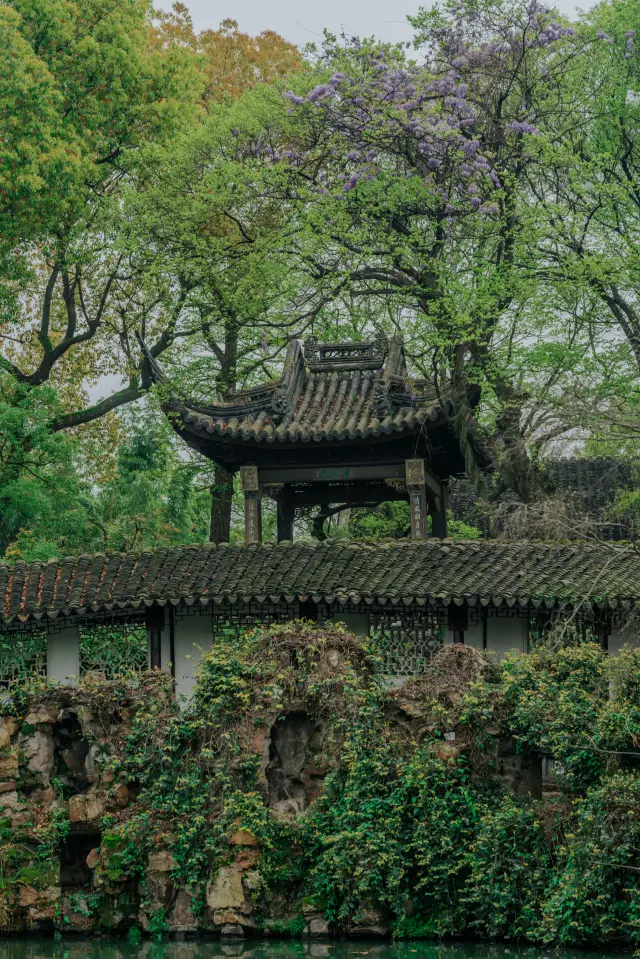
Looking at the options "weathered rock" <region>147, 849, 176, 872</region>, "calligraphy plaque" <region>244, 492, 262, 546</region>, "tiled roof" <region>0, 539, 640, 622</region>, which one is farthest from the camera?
"calligraphy plaque" <region>244, 492, 262, 546</region>

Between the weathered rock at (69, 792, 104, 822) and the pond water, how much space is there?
1191mm

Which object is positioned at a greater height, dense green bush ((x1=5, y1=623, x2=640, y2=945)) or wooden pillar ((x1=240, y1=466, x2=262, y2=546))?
wooden pillar ((x1=240, y1=466, x2=262, y2=546))

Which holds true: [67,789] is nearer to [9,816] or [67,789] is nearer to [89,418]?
[9,816]

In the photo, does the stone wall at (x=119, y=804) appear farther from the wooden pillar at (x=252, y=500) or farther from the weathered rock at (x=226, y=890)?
the wooden pillar at (x=252, y=500)

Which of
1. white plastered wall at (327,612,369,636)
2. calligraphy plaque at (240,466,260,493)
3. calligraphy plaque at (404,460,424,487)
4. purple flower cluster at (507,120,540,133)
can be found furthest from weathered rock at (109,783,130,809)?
purple flower cluster at (507,120,540,133)

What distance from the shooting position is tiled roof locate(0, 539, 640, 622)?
598 inches

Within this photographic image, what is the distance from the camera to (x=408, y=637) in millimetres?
15898

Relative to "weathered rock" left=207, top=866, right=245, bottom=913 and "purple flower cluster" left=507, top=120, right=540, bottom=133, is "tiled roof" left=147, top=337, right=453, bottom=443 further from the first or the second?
"weathered rock" left=207, top=866, right=245, bottom=913

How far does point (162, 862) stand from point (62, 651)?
4.40 meters

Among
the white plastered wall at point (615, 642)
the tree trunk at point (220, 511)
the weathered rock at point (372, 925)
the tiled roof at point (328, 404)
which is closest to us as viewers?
the weathered rock at point (372, 925)

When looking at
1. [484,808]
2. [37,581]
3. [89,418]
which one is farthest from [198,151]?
[484,808]

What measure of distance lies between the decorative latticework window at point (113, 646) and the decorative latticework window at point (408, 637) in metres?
2.93

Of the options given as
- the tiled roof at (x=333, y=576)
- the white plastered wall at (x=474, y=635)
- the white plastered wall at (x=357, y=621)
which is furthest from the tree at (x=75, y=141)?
the white plastered wall at (x=474, y=635)

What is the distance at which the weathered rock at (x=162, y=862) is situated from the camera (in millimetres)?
12500
